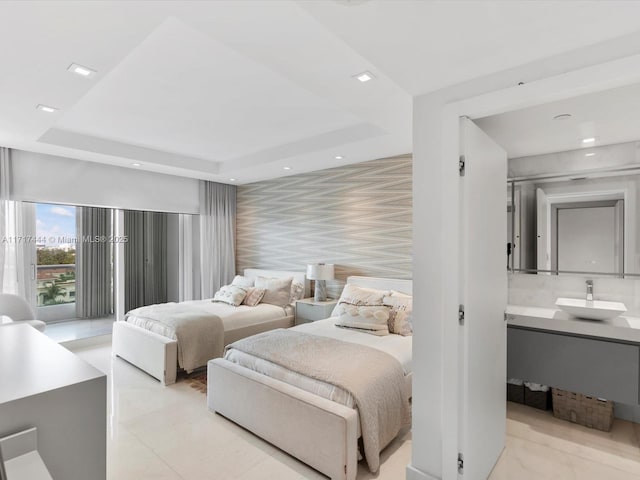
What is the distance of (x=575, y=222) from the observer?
292 cm

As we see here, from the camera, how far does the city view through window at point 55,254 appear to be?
4.39 metres

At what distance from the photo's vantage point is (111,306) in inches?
204

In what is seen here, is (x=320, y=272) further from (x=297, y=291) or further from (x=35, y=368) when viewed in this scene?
(x=35, y=368)

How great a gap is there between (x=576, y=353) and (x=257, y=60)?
2.93 metres

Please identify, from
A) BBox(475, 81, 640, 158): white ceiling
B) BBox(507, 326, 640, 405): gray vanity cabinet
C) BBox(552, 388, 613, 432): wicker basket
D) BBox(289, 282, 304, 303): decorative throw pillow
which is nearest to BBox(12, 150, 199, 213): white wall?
BBox(289, 282, 304, 303): decorative throw pillow

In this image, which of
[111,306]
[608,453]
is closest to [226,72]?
[608,453]

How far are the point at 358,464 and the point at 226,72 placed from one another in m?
2.88

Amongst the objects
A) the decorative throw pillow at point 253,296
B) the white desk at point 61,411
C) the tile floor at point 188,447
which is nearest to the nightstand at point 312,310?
the decorative throw pillow at point 253,296

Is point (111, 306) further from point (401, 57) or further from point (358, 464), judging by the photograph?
point (401, 57)

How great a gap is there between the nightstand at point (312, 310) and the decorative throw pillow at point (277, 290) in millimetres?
265

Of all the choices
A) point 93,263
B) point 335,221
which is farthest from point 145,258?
point 335,221

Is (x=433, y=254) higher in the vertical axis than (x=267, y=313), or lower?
higher

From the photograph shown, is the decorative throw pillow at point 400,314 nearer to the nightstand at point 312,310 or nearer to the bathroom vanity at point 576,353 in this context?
the bathroom vanity at point 576,353

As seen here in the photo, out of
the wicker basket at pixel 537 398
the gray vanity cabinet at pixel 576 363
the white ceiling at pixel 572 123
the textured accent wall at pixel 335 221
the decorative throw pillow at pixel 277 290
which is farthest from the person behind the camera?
the decorative throw pillow at pixel 277 290
